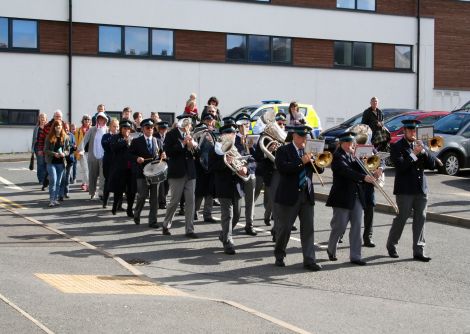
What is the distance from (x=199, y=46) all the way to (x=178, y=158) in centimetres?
2116

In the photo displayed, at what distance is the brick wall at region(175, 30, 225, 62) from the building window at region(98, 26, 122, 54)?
2.31 m

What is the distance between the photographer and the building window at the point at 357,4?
121 ft

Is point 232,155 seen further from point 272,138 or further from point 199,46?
point 199,46

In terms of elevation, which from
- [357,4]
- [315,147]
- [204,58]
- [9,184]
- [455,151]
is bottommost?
[9,184]

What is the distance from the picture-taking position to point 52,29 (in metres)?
31.9

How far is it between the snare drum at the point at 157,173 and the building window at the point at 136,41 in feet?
63.5

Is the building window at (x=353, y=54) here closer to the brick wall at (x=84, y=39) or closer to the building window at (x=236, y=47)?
the building window at (x=236, y=47)

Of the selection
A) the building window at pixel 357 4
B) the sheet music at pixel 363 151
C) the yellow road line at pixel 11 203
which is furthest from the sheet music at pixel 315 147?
the building window at pixel 357 4

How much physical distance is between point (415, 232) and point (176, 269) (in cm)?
345

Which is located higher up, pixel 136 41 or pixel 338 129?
pixel 136 41

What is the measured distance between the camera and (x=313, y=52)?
119 ft

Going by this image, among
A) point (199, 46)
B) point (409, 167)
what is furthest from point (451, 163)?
point (199, 46)

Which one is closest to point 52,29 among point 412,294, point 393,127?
point 393,127

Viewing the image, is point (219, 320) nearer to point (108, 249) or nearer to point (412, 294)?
point (412, 294)
